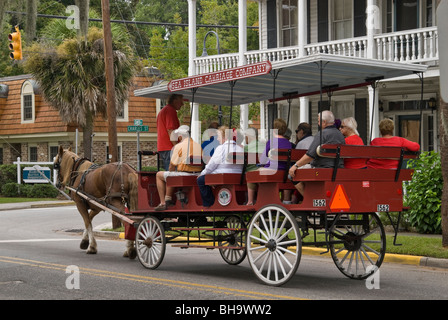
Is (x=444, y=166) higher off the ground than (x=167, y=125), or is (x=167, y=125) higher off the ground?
(x=167, y=125)

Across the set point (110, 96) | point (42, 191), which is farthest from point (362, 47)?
point (42, 191)

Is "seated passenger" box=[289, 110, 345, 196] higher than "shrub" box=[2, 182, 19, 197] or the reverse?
higher

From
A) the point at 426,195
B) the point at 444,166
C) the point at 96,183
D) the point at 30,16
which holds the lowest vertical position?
the point at 426,195

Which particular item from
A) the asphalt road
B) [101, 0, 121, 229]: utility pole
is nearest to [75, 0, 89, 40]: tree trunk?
[101, 0, 121, 229]: utility pole

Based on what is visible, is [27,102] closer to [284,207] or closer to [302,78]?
[302,78]

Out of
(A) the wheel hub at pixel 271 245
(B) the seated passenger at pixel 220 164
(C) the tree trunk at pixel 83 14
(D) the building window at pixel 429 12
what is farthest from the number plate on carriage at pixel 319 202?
(D) the building window at pixel 429 12

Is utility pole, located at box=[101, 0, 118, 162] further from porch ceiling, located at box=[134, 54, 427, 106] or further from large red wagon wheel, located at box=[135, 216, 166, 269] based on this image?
large red wagon wheel, located at box=[135, 216, 166, 269]

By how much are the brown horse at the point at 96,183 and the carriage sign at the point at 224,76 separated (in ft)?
9.12

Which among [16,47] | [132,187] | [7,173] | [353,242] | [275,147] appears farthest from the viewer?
[7,173]

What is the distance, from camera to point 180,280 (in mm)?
10836

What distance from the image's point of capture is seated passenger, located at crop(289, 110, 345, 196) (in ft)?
32.3

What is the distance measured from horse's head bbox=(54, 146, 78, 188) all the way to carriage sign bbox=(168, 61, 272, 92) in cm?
442

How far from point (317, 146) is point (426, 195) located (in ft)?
26.5
